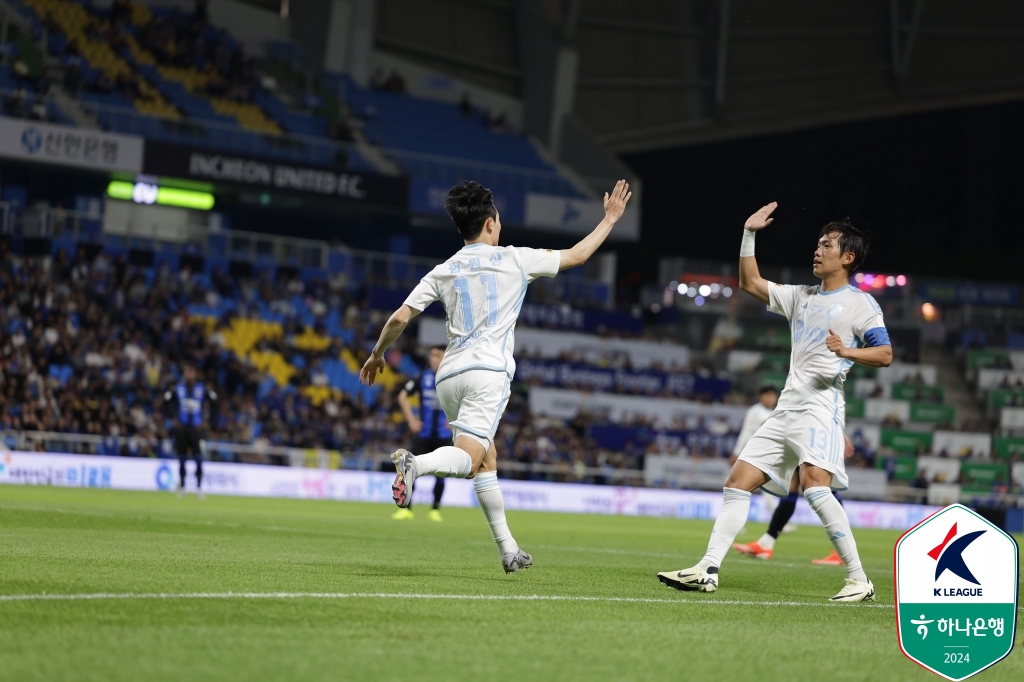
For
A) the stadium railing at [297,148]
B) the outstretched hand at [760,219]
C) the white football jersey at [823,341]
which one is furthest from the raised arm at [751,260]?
the stadium railing at [297,148]

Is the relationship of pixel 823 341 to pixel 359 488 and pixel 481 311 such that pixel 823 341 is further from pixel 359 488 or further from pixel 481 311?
pixel 359 488

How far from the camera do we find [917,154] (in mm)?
65438

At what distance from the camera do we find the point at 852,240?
8922mm

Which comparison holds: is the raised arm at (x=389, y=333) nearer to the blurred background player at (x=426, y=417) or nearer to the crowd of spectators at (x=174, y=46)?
the blurred background player at (x=426, y=417)

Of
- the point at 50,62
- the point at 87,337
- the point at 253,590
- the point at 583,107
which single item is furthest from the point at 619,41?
the point at 253,590

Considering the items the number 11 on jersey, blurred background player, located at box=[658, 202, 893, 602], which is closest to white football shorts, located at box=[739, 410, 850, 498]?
blurred background player, located at box=[658, 202, 893, 602]

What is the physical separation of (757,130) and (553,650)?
169ft

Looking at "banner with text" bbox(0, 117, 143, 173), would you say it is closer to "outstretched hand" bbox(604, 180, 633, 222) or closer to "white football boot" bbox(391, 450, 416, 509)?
"outstretched hand" bbox(604, 180, 633, 222)

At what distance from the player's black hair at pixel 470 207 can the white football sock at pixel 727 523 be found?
93.8 inches


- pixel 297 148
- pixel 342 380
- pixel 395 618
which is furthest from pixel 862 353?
pixel 297 148

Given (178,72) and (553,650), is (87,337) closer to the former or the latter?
(178,72)

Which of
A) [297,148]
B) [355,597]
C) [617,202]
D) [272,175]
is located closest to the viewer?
[355,597]

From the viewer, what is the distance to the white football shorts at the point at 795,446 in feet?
28.7

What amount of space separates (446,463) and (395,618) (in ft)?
5.95
